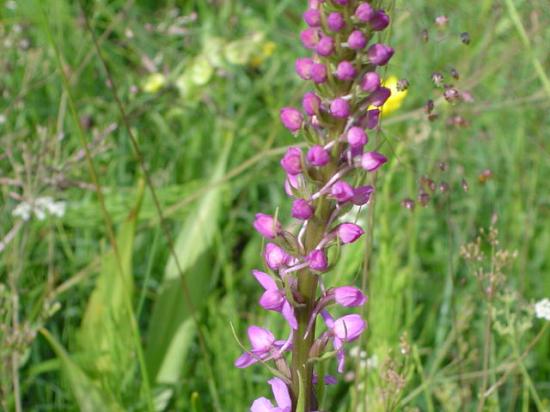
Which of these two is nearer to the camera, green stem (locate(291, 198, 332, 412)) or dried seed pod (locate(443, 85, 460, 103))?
green stem (locate(291, 198, 332, 412))

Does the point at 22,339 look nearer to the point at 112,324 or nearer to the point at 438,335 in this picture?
the point at 112,324

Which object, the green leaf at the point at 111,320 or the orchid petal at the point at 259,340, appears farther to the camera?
the green leaf at the point at 111,320

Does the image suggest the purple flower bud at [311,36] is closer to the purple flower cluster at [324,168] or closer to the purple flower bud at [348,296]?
the purple flower cluster at [324,168]

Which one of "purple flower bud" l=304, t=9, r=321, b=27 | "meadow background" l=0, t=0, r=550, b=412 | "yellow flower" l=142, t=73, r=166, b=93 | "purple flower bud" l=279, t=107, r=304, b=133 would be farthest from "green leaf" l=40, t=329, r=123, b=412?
"yellow flower" l=142, t=73, r=166, b=93

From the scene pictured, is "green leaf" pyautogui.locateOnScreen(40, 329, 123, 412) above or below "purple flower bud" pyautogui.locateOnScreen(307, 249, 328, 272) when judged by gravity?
below

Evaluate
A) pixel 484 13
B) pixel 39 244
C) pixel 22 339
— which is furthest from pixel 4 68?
pixel 484 13

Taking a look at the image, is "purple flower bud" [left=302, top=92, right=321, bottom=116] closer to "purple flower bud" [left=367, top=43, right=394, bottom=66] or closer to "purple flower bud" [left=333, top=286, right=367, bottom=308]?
"purple flower bud" [left=367, top=43, right=394, bottom=66]

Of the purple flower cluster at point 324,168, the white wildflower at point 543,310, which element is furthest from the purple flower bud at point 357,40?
the white wildflower at point 543,310

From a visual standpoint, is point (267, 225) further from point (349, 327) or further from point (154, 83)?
point (154, 83)
